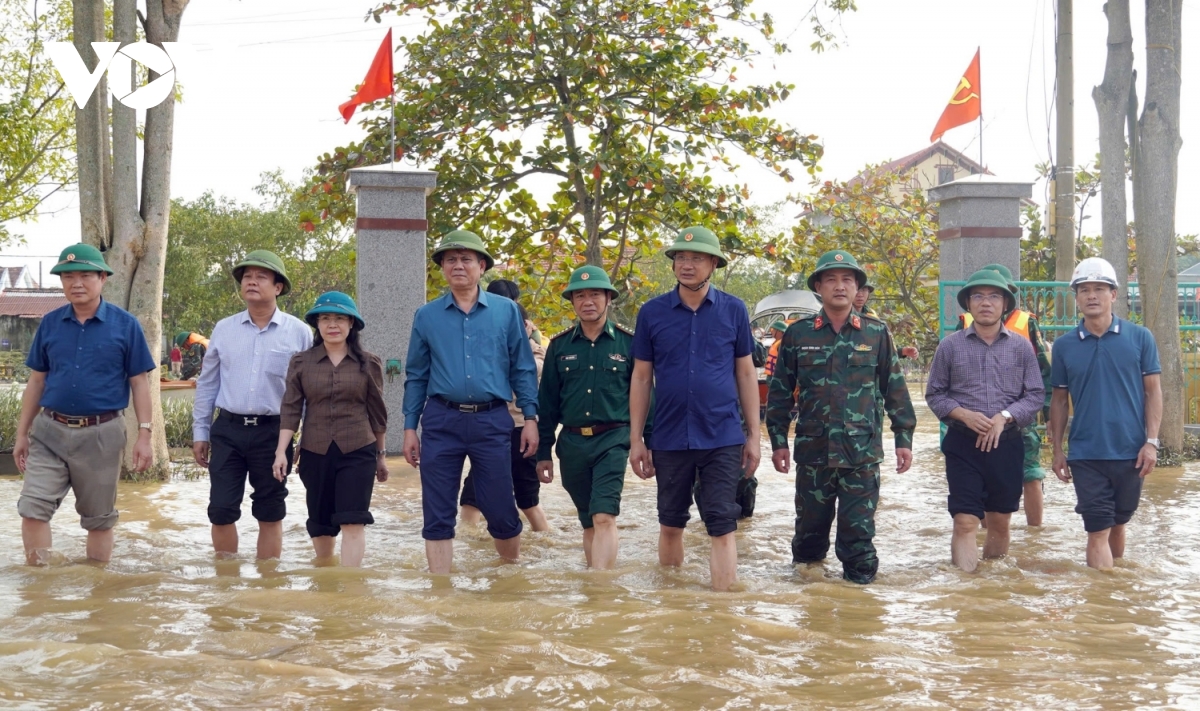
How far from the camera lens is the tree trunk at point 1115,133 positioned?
1228 centimetres

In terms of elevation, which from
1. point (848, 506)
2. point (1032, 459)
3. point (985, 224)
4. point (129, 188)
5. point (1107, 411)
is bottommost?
point (848, 506)

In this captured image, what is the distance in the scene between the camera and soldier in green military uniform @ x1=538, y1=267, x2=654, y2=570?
22.4 ft

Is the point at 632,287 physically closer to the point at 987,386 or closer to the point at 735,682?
the point at 987,386

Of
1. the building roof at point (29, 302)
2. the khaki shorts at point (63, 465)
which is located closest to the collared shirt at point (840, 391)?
the khaki shorts at point (63, 465)

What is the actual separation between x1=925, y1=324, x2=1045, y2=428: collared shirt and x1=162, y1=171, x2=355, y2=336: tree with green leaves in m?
35.5

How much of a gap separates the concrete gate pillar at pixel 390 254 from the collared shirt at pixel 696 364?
6.22 metres

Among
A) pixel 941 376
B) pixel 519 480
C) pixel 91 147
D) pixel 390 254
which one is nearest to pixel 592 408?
pixel 519 480

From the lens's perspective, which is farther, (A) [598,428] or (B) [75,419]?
(A) [598,428]

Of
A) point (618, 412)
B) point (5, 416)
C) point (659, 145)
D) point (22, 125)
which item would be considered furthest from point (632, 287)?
point (22, 125)

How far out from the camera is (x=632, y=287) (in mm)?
15078

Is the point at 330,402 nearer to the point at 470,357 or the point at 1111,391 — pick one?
the point at 470,357

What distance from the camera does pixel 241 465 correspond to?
274 inches

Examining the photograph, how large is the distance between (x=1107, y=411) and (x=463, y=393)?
139 inches

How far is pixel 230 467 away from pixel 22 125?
13.9 metres
